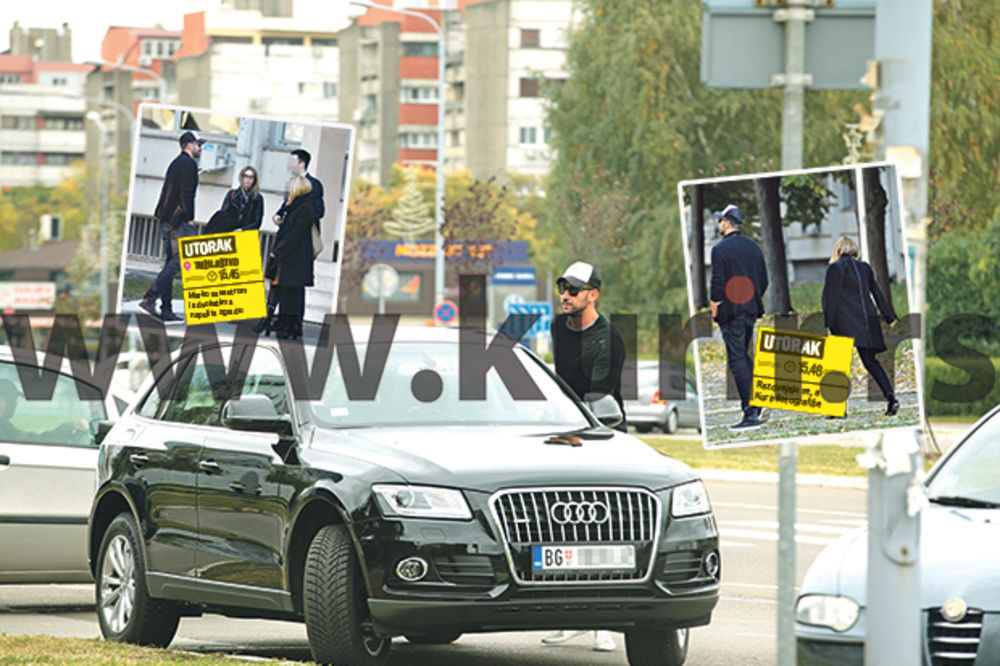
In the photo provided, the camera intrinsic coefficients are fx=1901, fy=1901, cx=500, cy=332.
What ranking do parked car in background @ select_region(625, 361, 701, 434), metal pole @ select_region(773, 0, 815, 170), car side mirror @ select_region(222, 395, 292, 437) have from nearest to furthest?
metal pole @ select_region(773, 0, 815, 170) → car side mirror @ select_region(222, 395, 292, 437) → parked car in background @ select_region(625, 361, 701, 434)

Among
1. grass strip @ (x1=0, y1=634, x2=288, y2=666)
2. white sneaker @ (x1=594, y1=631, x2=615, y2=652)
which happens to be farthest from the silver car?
white sneaker @ (x1=594, y1=631, x2=615, y2=652)

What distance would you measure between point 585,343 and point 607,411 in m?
1.11

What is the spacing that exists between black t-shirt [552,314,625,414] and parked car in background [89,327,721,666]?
768 mm

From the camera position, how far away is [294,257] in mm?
10562

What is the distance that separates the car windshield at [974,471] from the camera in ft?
24.2

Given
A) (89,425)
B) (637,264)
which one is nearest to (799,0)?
(89,425)

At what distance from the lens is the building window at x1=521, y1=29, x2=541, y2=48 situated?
131 m

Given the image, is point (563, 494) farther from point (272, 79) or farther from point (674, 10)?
point (272, 79)

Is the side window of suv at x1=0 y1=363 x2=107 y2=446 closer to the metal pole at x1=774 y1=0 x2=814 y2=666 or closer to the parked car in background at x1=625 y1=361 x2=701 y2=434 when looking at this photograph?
the metal pole at x1=774 y1=0 x2=814 y2=666

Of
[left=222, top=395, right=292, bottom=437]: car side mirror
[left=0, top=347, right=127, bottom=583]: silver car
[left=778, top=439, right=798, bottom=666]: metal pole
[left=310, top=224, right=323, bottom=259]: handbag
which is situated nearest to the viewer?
[left=778, top=439, right=798, bottom=666]: metal pole

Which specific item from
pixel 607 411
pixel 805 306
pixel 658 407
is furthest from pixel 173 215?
pixel 658 407

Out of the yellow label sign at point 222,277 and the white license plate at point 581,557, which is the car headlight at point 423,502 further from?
the yellow label sign at point 222,277

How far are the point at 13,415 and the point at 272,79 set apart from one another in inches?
5691

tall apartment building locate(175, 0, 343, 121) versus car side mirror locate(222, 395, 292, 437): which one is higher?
tall apartment building locate(175, 0, 343, 121)
